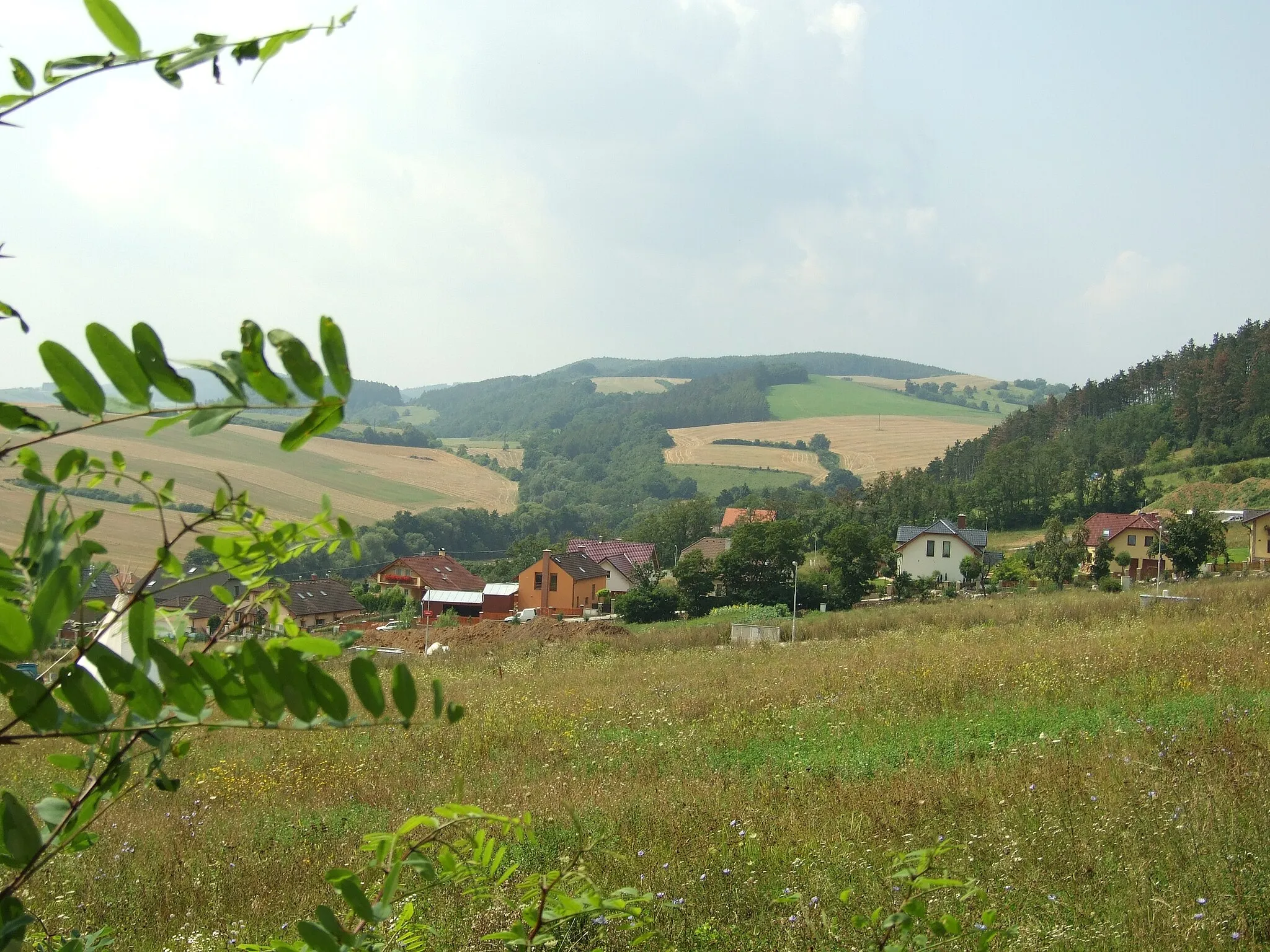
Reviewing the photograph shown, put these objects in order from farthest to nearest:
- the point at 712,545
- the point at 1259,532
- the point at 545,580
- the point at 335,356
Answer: the point at 712,545, the point at 545,580, the point at 1259,532, the point at 335,356

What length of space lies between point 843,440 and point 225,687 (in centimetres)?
12705

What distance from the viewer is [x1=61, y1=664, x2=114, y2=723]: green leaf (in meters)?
0.90

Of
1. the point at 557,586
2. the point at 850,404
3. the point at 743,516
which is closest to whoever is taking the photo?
the point at 557,586

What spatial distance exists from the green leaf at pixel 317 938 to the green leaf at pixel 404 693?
34cm

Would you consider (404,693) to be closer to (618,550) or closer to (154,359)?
(154,359)

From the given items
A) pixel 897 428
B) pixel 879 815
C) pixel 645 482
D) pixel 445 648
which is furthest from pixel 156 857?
pixel 897 428

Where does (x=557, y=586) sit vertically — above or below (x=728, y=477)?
below

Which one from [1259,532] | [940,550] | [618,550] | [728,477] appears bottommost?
[618,550]

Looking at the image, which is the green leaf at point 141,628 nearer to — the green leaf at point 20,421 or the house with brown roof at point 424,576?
the green leaf at point 20,421

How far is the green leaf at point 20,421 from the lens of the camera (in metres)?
1.03

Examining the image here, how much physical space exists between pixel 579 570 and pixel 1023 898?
5241cm

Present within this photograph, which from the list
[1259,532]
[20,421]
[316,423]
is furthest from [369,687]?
[1259,532]

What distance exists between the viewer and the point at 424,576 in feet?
192

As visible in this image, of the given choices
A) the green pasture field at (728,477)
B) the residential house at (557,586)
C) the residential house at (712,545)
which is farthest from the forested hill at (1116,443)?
the green pasture field at (728,477)
